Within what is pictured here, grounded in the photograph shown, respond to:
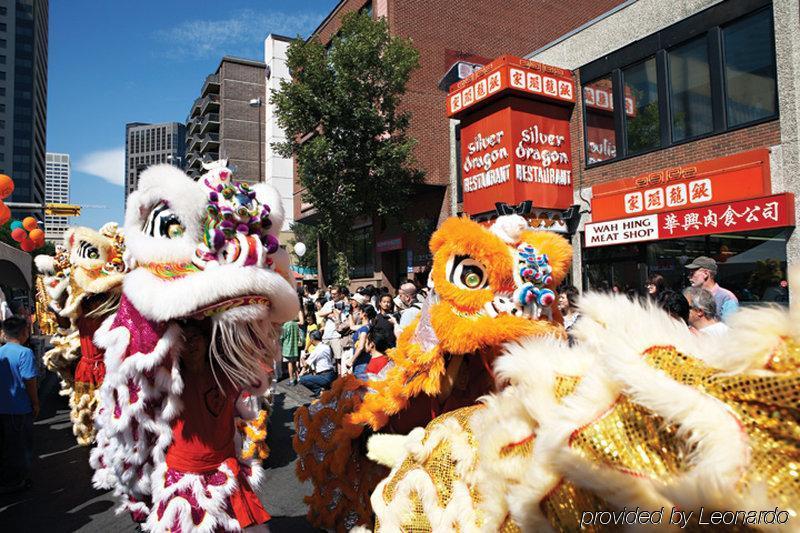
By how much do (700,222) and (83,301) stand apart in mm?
9803

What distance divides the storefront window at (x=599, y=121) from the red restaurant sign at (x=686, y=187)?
1021 millimetres

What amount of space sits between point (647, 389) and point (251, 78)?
50.1m

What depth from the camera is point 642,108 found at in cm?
1120

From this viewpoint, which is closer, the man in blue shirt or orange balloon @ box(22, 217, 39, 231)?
the man in blue shirt

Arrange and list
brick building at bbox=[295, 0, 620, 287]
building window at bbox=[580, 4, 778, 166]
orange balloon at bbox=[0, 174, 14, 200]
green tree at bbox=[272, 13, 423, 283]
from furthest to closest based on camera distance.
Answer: brick building at bbox=[295, 0, 620, 287], green tree at bbox=[272, 13, 423, 283], building window at bbox=[580, 4, 778, 166], orange balloon at bbox=[0, 174, 14, 200]

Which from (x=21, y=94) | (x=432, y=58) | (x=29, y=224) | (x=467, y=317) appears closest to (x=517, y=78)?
(x=432, y=58)

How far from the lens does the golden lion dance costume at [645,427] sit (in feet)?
2.41

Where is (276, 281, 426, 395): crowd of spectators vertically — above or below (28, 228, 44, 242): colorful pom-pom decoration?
below

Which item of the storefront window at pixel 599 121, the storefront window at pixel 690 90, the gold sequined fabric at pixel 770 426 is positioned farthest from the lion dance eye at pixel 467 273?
the storefront window at pixel 599 121

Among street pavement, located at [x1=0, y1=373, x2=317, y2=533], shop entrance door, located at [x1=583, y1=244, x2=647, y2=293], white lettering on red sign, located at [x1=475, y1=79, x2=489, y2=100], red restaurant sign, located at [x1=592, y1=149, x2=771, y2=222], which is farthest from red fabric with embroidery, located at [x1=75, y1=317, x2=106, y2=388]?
white lettering on red sign, located at [x1=475, y1=79, x2=489, y2=100]

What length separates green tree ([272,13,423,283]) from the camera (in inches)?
590

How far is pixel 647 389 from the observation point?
84cm

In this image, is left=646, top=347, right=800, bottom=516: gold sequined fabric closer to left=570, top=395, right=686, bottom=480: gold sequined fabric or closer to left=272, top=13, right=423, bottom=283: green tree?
left=570, top=395, right=686, bottom=480: gold sequined fabric

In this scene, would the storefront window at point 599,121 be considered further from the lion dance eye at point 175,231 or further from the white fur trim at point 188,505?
the white fur trim at point 188,505
